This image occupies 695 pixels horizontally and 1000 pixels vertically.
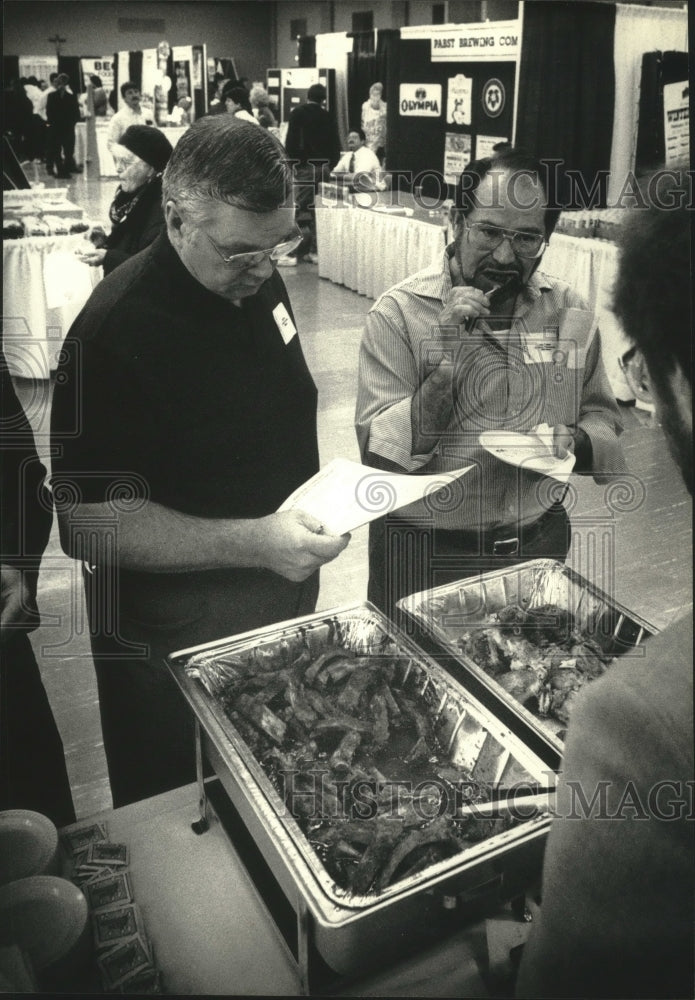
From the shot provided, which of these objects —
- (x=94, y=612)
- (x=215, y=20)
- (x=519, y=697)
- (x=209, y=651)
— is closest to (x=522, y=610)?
(x=519, y=697)

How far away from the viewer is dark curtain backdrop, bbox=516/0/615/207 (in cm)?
222

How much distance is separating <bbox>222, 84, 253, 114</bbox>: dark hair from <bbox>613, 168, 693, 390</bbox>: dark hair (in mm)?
1256

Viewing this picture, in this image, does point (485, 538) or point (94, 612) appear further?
point (485, 538)

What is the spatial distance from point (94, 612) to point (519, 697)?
94 centimetres

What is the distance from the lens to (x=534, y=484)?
1.84 meters

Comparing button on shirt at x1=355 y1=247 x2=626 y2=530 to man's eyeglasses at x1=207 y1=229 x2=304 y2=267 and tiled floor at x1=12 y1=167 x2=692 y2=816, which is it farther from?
tiled floor at x1=12 y1=167 x2=692 y2=816

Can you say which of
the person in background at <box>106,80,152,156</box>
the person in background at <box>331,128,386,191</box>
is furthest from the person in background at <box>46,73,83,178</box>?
the person in background at <box>331,128,386,191</box>

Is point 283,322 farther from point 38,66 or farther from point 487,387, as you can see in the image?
point 38,66

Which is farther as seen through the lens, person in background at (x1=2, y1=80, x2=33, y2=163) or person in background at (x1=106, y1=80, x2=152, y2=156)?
person in background at (x1=106, y1=80, x2=152, y2=156)

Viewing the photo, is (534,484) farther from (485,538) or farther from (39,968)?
(39,968)

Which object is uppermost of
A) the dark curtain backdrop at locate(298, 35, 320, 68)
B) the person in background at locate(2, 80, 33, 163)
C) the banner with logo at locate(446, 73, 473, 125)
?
the dark curtain backdrop at locate(298, 35, 320, 68)

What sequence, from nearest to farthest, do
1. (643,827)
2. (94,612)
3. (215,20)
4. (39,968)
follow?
(643,827), (39,968), (215,20), (94,612)

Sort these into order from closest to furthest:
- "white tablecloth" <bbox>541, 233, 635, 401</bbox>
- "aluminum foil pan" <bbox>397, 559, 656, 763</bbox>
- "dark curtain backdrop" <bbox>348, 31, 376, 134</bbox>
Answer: "aluminum foil pan" <bbox>397, 559, 656, 763</bbox>, "white tablecloth" <bbox>541, 233, 635, 401</bbox>, "dark curtain backdrop" <bbox>348, 31, 376, 134</bbox>

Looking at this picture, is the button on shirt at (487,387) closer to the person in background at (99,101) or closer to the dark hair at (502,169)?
the dark hair at (502,169)
